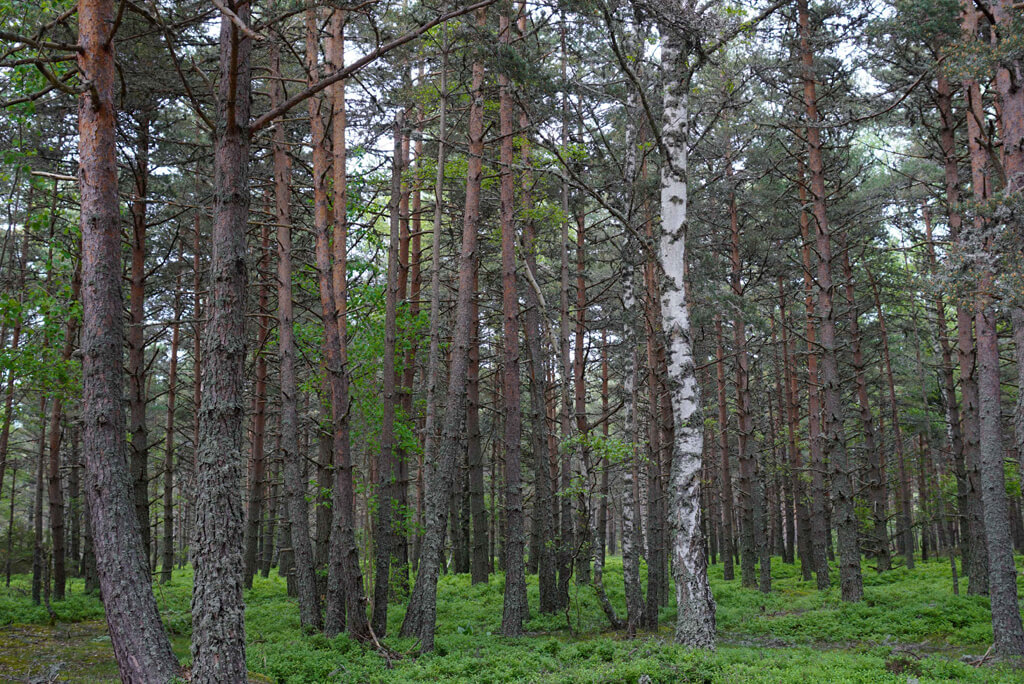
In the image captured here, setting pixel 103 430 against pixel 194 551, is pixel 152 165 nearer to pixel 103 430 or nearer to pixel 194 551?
pixel 103 430

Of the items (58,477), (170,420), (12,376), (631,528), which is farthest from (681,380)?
(170,420)

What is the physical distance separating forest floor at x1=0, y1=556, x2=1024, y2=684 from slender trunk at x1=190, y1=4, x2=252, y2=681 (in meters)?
3.39

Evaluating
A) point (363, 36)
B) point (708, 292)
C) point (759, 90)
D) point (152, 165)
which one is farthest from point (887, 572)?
point (152, 165)

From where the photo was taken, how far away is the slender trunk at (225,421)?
5.34 meters

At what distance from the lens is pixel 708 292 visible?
15445mm

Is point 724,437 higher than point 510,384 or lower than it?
lower

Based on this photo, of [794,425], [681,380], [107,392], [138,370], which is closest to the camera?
[107,392]

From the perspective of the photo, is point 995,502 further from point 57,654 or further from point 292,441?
point 57,654

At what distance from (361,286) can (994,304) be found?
37.8 ft

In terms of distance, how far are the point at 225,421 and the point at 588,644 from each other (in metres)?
7.36

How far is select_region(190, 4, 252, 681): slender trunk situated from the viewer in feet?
17.5

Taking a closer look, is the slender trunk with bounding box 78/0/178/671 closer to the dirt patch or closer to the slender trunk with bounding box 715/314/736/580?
the dirt patch

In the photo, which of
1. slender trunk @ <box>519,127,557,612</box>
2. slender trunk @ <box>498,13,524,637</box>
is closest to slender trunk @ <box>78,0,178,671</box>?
slender trunk @ <box>498,13,524,637</box>

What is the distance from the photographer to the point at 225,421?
550cm
